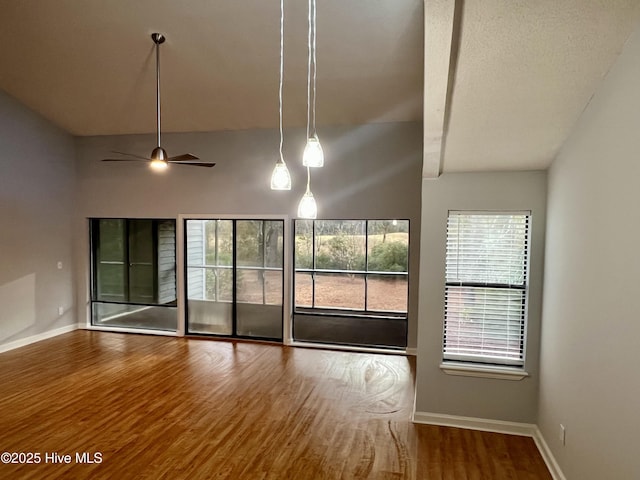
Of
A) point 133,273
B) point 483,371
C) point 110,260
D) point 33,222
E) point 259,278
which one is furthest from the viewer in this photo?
point 110,260

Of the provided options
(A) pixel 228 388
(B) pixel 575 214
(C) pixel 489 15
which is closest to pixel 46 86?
(A) pixel 228 388

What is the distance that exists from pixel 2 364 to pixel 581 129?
272 inches

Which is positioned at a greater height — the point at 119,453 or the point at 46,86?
the point at 46,86

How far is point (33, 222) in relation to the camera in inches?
231

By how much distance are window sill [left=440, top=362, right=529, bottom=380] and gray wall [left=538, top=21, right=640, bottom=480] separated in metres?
0.33

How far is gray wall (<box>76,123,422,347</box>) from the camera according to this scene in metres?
5.48

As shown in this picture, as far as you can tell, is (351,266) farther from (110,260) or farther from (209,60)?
(110,260)

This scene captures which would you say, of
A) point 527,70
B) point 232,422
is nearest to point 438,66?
point 527,70

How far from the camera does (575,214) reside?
2512 millimetres

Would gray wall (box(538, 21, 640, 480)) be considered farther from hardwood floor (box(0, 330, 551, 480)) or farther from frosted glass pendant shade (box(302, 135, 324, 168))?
frosted glass pendant shade (box(302, 135, 324, 168))

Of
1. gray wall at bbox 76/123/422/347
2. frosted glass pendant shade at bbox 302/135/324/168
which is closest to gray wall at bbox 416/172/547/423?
frosted glass pendant shade at bbox 302/135/324/168

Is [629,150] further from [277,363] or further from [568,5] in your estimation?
[277,363]

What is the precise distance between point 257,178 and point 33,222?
11.8 feet

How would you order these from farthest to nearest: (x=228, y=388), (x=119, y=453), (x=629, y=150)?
(x=228, y=388)
(x=119, y=453)
(x=629, y=150)
